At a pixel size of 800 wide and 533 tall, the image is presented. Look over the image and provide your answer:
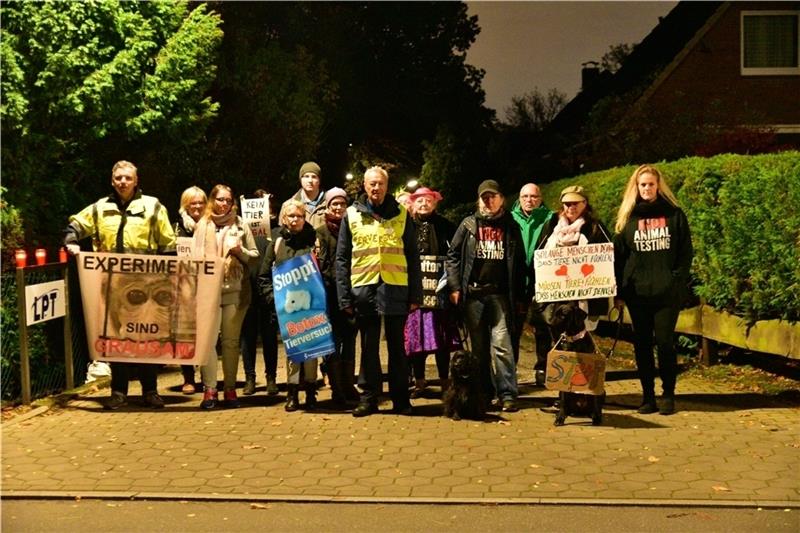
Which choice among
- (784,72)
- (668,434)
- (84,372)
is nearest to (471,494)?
(668,434)

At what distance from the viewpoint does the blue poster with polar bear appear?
9664 millimetres

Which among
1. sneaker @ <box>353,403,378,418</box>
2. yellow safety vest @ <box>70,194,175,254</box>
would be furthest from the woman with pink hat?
yellow safety vest @ <box>70,194,175,254</box>

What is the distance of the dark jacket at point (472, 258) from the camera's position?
9.64 metres

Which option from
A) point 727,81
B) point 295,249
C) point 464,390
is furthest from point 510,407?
point 727,81

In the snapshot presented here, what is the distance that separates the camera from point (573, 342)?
9000 millimetres

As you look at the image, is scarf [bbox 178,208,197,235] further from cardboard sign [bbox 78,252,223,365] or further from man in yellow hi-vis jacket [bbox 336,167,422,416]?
man in yellow hi-vis jacket [bbox 336,167,422,416]

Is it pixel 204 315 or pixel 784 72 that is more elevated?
pixel 784 72

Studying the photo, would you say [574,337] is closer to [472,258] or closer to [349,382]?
[472,258]

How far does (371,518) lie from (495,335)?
3.45m

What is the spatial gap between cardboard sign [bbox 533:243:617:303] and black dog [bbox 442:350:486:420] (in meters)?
0.95

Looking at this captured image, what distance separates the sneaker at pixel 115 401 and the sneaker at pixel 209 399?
30.3 inches

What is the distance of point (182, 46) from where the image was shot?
62.7 ft

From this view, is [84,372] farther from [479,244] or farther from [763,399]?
[763,399]

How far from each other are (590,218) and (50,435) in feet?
16.4
